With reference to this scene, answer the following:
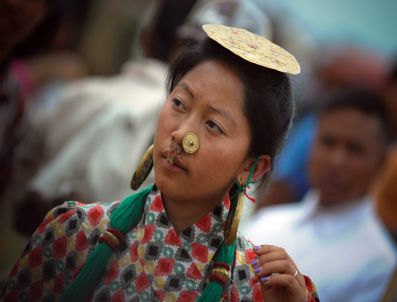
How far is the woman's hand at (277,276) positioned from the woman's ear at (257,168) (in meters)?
0.17

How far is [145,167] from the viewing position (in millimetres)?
1669

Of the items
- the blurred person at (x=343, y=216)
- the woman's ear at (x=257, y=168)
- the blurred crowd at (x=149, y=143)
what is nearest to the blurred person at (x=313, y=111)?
the blurred crowd at (x=149, y=143)

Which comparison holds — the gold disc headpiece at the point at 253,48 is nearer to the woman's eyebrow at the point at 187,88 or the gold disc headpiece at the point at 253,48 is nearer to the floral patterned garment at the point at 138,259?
the woman's eyebrow at the point at 187,88

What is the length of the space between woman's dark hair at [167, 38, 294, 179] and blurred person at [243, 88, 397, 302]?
76 centimetres

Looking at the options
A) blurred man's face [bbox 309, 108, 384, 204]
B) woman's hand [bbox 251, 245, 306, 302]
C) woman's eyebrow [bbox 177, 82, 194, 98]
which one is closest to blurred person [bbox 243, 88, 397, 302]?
blurred man's face [bbox 309, 108, 384, 204]

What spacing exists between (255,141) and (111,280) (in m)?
0.48

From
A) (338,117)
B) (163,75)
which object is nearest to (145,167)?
(163,75)

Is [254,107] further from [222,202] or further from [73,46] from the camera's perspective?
[73,46]

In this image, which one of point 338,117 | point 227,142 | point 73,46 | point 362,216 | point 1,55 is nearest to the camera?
point 227,142

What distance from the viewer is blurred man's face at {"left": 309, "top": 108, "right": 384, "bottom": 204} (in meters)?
3.38

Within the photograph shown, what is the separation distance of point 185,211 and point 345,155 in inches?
80.4

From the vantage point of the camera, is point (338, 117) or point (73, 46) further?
point (73, 46)

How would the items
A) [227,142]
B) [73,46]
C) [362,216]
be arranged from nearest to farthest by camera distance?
1. [227,142]
2. [362,216]
3. [73,46]

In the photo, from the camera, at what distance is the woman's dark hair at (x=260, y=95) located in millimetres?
1597
